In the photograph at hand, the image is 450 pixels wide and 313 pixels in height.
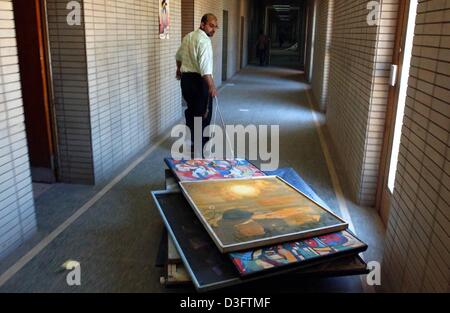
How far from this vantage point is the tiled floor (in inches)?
95.4

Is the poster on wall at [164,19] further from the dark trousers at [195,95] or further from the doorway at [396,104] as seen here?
the doorway at [396,104]

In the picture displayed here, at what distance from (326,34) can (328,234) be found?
20.5 ft

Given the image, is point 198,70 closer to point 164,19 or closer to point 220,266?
point 164,19

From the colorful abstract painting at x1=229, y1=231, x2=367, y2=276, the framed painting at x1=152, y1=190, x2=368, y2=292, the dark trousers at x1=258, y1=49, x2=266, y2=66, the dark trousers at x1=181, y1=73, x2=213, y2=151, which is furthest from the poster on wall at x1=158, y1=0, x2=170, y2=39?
the dark trousers at x1=258, y1=49, x2=266, y2=66

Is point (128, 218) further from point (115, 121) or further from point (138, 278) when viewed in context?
point (115, 121)

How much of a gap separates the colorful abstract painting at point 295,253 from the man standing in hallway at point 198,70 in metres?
2.59

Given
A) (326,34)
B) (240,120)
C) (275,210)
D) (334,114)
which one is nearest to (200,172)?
(275,210)

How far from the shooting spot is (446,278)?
1.59 metres

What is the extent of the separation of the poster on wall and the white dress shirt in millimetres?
1141

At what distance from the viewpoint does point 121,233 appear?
3010 millimetres

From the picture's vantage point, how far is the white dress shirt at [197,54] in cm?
443

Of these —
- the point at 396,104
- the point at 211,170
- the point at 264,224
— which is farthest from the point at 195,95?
the point at 264,224

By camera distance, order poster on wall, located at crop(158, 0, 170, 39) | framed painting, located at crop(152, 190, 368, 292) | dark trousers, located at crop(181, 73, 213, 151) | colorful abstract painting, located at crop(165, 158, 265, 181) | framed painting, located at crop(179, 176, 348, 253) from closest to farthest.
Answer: framed painting, located at crop(152, 190, 368, 292)
framed painting, located at crop(179, 176, 348, 253)
colorful abstract painting, located at crop(165, 158, 265, 181)
dark trousers, located at crop(181, 73, 213, 151)
poster on wall, located at crop(158, 0, 170, 39)

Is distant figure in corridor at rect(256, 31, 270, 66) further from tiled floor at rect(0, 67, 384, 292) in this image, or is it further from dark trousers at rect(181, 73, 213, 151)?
dark trousers at rect(181, 73, 213, 151)
